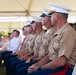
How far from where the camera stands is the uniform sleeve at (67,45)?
2559 mm

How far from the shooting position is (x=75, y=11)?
788 centimetres

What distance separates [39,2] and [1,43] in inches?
138

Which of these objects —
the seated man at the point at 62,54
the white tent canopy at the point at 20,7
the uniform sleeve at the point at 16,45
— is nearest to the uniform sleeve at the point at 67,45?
the seated man at the point at 62,54

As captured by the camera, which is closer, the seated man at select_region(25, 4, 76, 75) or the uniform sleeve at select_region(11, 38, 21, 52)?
the seated man at select_region(25, 4, 76, 75)

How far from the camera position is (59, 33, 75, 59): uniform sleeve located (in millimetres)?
2559

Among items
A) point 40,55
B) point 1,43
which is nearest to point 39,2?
point 1,43

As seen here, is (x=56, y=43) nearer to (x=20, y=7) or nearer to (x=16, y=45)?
(x=16, y=45)

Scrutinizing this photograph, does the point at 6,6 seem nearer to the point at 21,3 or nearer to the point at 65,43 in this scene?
the point at 21,3

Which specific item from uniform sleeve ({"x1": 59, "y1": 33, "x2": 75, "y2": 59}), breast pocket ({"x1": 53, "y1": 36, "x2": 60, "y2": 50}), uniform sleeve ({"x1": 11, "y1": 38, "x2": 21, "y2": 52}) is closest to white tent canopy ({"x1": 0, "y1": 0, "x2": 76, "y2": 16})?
uniform sleeve ({"x1": 11, "y1": 38, "x2": 21, "y2": 52})

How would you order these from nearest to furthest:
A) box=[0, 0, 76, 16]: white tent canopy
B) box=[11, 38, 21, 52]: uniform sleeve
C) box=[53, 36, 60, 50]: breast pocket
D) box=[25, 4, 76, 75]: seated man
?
box=[25, 4, 76, 75]: seated man
box=[53, 36, 60, 50]: breast pocket
box=[11, 38, 21, 52]: uniform sleeve
box=[0, 0, 76, 16]: white tent canopy

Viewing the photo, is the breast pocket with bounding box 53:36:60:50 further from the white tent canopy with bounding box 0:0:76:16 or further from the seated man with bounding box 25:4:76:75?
the white tent canopy with bounding box 0:0:76:16

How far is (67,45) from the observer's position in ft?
8.47

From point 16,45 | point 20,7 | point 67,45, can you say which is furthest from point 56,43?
point 20,7

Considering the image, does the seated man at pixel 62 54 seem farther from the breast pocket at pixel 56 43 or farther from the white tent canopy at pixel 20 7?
the white tent canopy at pixel 20 7
